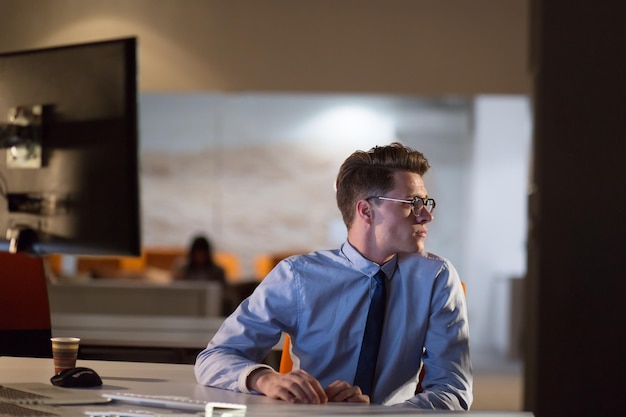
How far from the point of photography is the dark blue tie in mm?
2166

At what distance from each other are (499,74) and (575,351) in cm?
407

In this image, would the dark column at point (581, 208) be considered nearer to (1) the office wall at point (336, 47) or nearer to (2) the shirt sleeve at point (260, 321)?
(2) the shirt sleeve at point (260, 321)

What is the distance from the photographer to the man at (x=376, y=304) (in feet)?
7.11

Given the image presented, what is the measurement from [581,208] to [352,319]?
2.29ft

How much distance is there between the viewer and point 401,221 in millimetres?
2244

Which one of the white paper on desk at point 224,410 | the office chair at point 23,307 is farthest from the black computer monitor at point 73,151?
the white paper on desk at point 224,410

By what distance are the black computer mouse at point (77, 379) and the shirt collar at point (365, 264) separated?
61 cm

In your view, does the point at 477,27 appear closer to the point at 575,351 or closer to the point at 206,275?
the point at 206,275

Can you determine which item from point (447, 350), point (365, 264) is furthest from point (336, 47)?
point (447, 350)

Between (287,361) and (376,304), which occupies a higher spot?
(376,304)

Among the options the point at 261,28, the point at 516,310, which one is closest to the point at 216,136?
the point at 516,310

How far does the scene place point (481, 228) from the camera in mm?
10469

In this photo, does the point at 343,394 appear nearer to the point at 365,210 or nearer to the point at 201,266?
the point at 365,210

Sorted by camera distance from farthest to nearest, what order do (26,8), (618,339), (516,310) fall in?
(516,310) → (26,8) → (618,339)
